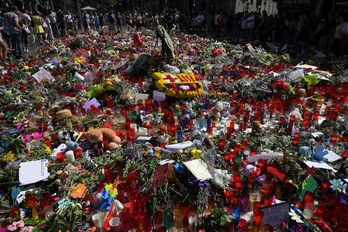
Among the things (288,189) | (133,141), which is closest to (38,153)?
(133,141)

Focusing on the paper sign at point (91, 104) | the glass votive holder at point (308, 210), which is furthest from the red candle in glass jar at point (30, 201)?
the glass votive holder at point (308, 210)

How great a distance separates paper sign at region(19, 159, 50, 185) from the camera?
2.87 metres

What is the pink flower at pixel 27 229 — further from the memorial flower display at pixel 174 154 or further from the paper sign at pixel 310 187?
the paper sign at pixel 310 187

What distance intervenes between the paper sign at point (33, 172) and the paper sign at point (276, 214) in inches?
91.7

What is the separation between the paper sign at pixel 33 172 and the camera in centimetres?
287

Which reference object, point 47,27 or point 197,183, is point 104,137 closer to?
point 197,183

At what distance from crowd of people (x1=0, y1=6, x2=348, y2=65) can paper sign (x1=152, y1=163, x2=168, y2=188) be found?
7.15 metres

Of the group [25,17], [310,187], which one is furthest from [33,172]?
[25,17]

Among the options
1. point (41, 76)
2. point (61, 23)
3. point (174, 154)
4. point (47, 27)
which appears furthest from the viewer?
point (61, 23)

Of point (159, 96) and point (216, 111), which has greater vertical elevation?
point (159, 96)

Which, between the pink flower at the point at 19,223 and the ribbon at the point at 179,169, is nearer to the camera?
the pink flower at the point at 19,223

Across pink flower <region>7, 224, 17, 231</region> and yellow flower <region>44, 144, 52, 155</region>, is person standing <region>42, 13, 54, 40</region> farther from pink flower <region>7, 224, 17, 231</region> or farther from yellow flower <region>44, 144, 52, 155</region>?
pink flower <region>7, 224, 17, 231</region>

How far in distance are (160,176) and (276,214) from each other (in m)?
1.10

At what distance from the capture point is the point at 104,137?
3568 millimetres
